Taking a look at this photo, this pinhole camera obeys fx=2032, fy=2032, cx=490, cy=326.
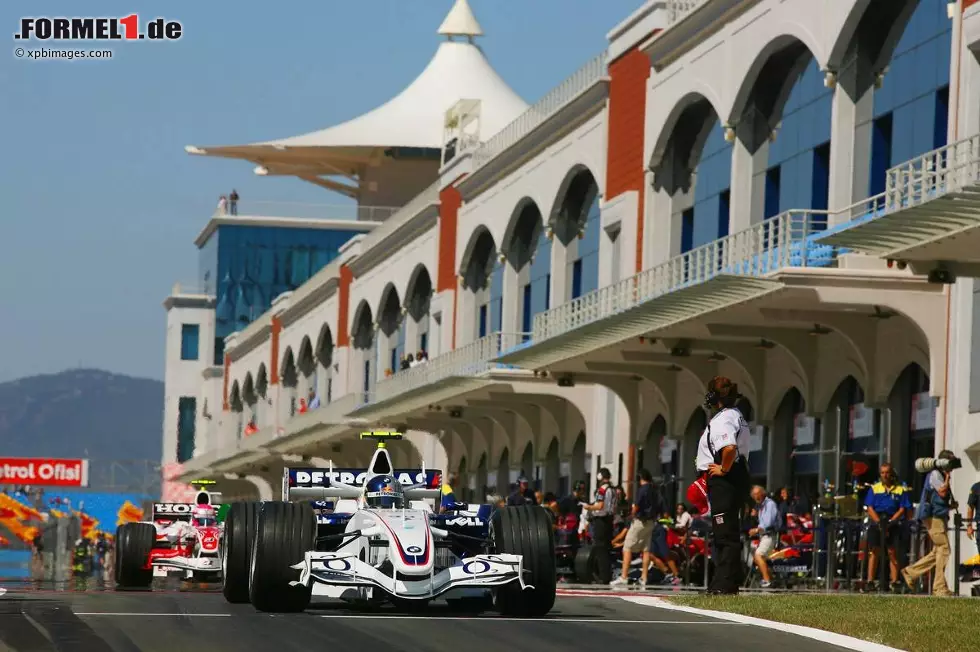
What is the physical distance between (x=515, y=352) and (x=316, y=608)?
2076 centimetres

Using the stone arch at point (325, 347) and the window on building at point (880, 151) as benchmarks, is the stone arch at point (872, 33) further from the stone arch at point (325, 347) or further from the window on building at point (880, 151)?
the stone arch at point (325, 347)

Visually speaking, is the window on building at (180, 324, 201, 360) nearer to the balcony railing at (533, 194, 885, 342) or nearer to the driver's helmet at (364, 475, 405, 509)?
the balcony railing at (533, 194, 885, 342)

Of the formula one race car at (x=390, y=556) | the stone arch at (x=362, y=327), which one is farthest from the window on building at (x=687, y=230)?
the stone arch at (x=362, y=327)

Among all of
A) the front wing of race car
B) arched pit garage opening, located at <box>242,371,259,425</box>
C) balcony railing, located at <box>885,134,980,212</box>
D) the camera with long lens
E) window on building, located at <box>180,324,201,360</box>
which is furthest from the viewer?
window on building, located at <box>180,324,201,360</box>

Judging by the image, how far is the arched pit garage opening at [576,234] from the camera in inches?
1689

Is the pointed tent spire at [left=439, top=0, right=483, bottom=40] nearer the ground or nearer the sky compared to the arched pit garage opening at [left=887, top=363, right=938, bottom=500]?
nearer the sky

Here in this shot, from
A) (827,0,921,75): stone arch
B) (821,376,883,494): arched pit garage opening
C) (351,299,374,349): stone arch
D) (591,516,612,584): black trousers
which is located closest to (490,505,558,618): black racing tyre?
(591,516,612,584): black trousers

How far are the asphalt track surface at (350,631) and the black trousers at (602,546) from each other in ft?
35.1

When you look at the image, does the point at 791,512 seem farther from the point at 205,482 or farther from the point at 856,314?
the point at 205,482

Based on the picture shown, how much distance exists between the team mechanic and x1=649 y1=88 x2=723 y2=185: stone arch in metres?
20.2

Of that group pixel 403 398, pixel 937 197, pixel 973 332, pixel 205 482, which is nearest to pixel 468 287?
pixel 403 398

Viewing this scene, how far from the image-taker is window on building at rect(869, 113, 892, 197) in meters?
29.4

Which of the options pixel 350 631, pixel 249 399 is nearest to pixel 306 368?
pixel 249 399

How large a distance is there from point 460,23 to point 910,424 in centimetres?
6012
